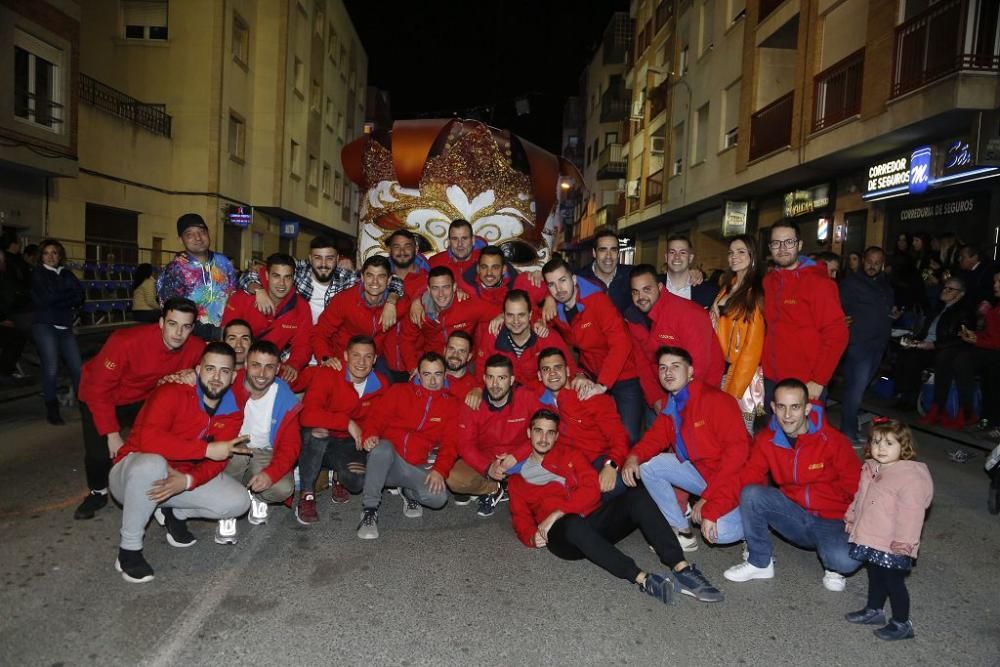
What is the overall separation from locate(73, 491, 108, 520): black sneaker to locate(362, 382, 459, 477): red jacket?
192cm

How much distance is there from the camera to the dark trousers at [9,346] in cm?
970

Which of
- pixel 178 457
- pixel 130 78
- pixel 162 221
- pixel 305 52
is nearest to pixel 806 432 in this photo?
pixel 178 457

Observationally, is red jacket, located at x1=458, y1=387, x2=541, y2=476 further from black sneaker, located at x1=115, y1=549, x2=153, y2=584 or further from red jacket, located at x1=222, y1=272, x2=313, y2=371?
black sneaker, located at x1=115, y1=549, x2=153, y2=584

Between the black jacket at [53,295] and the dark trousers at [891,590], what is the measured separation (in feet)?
27.3

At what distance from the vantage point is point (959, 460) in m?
7.18

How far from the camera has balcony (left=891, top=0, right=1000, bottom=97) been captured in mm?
10312

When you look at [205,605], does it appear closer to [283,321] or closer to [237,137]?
[283,321]

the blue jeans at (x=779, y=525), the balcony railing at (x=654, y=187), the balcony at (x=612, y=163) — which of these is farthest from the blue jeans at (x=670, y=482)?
the balcony at (x=612, y=163)

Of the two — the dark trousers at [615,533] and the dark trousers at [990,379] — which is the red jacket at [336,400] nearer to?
the dark trousers at [615,533]

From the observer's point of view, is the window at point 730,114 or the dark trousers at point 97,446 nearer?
the dark trousers at point 97,446

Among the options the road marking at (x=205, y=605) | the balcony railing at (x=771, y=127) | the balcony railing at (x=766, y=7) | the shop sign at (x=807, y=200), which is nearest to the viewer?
the road marking at (x=205, y=605)

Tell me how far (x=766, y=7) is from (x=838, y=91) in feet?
14.9

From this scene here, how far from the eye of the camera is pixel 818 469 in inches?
167

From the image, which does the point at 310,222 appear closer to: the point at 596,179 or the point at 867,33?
the point at 596,179
